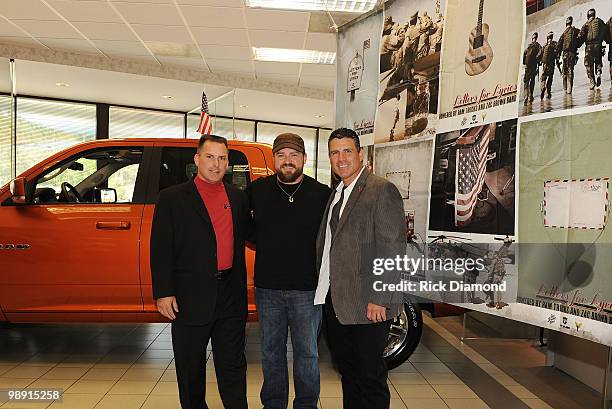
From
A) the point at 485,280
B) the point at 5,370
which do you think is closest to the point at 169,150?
the point at 5,370

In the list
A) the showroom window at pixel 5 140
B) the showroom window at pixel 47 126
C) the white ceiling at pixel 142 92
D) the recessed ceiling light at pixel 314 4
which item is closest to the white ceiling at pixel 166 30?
the recessed ceiling light at pixel 314 4

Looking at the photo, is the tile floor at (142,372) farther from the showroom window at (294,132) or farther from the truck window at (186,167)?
the showroom window at (294,132)

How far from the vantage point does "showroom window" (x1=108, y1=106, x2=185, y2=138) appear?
43.8 ft

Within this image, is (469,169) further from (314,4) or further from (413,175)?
(314,4)

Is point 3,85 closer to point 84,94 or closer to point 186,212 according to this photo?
point 84,94

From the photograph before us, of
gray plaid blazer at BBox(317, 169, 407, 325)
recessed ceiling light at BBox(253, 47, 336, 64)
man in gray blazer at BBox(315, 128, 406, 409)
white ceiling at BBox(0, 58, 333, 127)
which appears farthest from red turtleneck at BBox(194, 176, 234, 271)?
white ceiling at BBox(0, 58, 333, 127)

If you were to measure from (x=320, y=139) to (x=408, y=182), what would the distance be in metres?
14.0

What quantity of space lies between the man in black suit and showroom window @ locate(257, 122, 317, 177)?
12477mm

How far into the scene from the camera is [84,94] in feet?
39.0

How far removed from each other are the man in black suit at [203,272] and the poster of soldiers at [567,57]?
1.53 metres

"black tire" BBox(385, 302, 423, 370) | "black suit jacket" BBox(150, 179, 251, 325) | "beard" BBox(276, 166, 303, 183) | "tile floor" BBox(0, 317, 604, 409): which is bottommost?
"tile floor" BBox(0, 317, 604, 409)

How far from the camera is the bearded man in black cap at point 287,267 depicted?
291 cm

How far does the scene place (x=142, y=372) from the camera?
13.9 feet

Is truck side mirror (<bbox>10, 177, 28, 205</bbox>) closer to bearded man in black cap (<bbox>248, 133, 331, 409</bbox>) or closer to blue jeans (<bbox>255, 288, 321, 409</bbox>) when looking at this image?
bearded man in black cap (<bbox>248, 133, 331, 409</bbox>)
